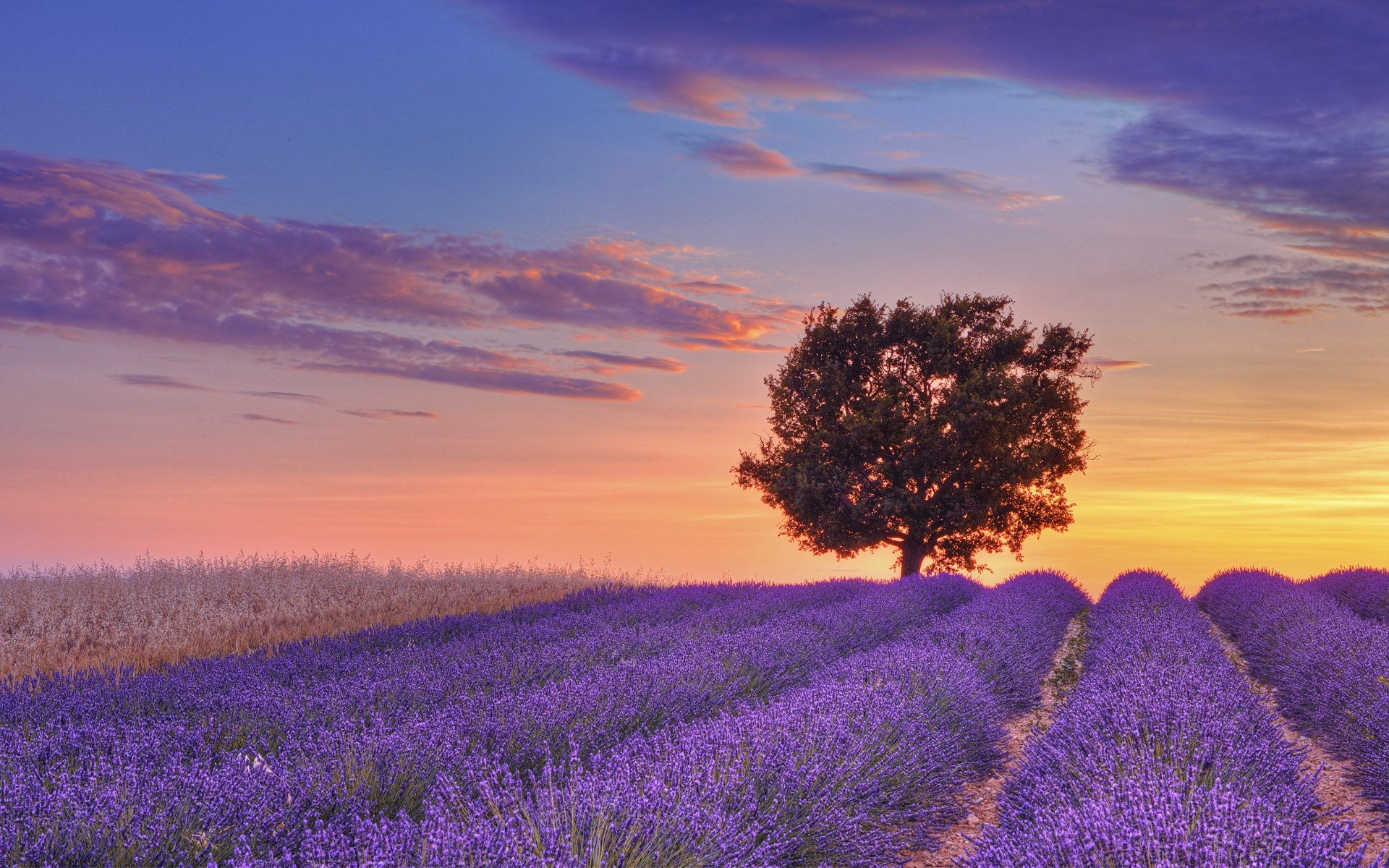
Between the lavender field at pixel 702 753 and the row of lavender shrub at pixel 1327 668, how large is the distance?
5cm

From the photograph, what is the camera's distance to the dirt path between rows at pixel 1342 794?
466cm

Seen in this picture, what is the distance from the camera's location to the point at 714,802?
3289 mm

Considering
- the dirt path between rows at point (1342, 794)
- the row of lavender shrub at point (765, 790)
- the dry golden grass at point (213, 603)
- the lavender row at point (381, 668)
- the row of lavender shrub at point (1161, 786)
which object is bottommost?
the dry golden grass at point (213, 603)

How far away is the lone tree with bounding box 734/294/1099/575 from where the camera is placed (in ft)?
52.1

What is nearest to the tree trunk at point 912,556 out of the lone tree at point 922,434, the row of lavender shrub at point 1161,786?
the lone tree at point 922,434

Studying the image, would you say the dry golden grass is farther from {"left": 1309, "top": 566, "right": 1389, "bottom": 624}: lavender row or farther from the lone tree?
{"left": 1309, "top": 566, "right": 1389, "bottom": 624}: lavender row

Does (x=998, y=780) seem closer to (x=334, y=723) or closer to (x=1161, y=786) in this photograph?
(x=1161, y=786)

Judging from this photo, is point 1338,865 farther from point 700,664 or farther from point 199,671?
point 199,671

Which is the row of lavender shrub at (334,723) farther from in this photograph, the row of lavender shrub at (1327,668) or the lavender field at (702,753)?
the row of lavender shrub at (1327,668)

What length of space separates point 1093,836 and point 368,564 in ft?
49.6

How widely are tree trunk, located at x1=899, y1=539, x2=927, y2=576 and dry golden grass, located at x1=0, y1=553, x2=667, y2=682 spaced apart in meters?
5.12

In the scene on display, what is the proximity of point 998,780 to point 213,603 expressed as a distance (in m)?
11.3

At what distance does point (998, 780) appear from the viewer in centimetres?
553

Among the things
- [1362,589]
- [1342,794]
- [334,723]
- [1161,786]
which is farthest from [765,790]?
→ [1362,589]
